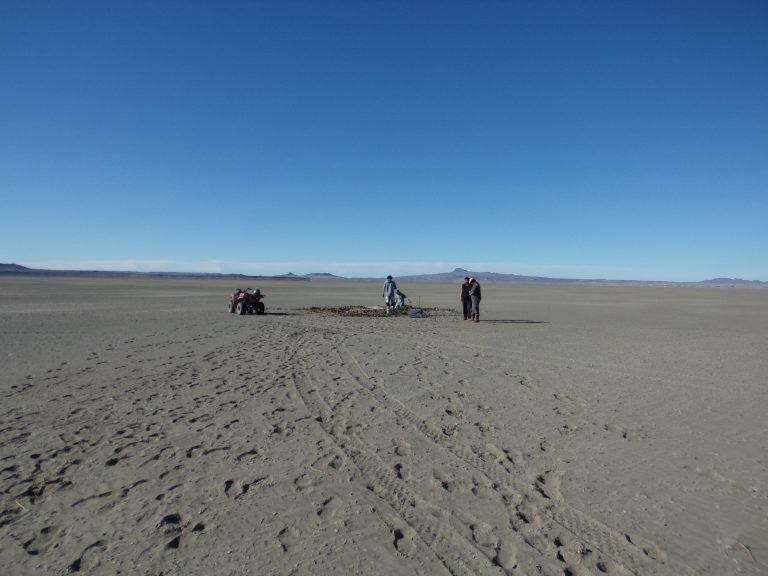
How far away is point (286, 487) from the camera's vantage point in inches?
177

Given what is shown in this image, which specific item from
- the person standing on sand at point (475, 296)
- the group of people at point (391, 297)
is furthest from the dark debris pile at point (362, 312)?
the person standing on sand at point (475, 296)

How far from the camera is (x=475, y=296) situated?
19.5m

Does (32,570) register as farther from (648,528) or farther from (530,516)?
(648,528)

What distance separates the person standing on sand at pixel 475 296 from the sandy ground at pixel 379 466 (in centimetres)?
878

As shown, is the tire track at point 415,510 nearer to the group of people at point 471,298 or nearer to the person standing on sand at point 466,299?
the group of people at point 471,298

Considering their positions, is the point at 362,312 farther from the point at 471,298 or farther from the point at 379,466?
the point at 379,466

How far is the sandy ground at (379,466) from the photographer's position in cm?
352

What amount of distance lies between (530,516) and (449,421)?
8.31 feet

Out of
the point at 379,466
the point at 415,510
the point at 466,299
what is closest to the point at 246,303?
the point at 466,299

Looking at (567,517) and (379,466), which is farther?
(379,466)

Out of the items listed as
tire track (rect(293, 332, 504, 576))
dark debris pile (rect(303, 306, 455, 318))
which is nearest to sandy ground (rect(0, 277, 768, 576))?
tire track (rect(293, 332, 504, 576))

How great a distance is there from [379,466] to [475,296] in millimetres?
15289

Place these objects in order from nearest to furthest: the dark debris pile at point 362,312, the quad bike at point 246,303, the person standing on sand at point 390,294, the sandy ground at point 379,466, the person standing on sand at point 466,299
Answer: the sandy ground at point 379,466
the person standing on sand at point 466,299
the quad bike at point 246,303
the dark debris pile at point 362,312
the person standing on sand at point 390,294

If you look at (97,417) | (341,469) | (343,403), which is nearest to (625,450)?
(341,469)
